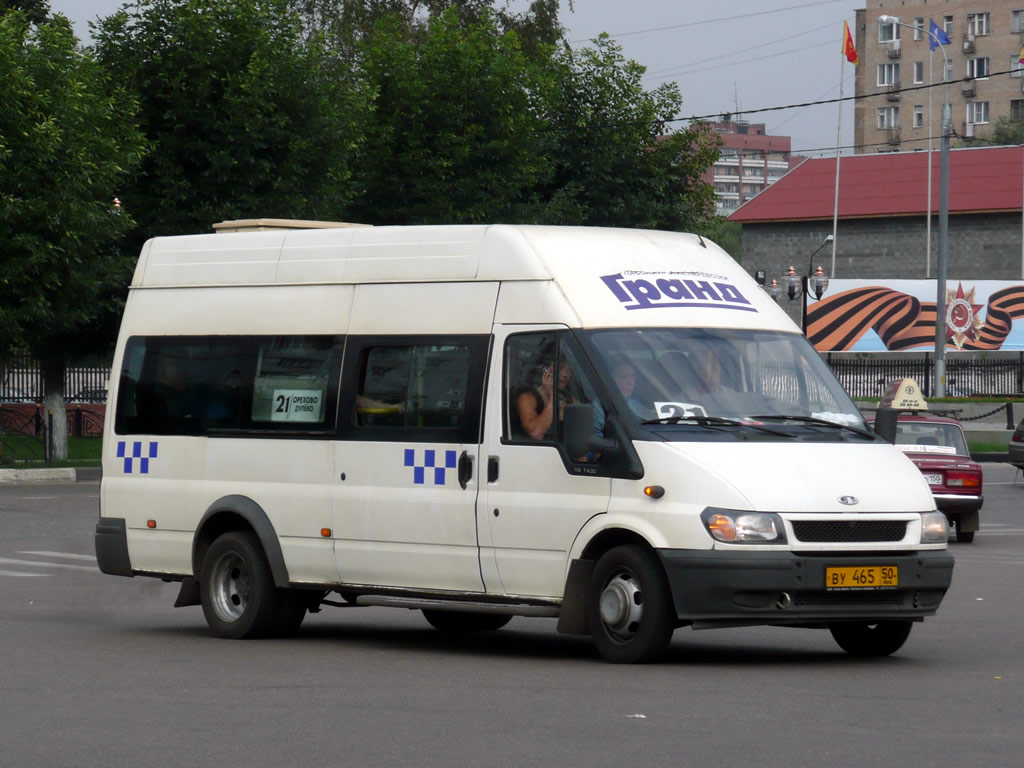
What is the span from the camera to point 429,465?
10.8m

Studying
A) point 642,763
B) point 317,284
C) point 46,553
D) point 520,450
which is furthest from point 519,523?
point 46,553

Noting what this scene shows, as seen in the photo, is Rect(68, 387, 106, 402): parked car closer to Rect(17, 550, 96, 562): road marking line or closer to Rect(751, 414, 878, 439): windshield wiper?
Rect(17, 550, 96, 562): road marking line

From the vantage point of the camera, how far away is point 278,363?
1184 cm

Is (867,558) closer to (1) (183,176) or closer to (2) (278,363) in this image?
(2) (278,363)

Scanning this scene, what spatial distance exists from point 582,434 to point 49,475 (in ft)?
75.9

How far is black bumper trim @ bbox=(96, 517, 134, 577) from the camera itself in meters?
12.5

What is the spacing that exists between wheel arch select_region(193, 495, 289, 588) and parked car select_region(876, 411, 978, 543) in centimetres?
1078

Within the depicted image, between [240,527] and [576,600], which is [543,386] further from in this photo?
[240,527]

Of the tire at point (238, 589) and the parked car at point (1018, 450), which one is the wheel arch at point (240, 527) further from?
the parked car at point (1018, 450)

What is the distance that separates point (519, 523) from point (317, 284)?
2349mm

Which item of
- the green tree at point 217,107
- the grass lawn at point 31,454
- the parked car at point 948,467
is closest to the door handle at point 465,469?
the parked car at point 948,467

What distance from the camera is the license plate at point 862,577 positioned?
9.60 meters

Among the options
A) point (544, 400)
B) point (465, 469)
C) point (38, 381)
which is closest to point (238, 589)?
point (465, 469)

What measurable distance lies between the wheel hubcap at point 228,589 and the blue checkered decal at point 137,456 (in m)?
0.98
